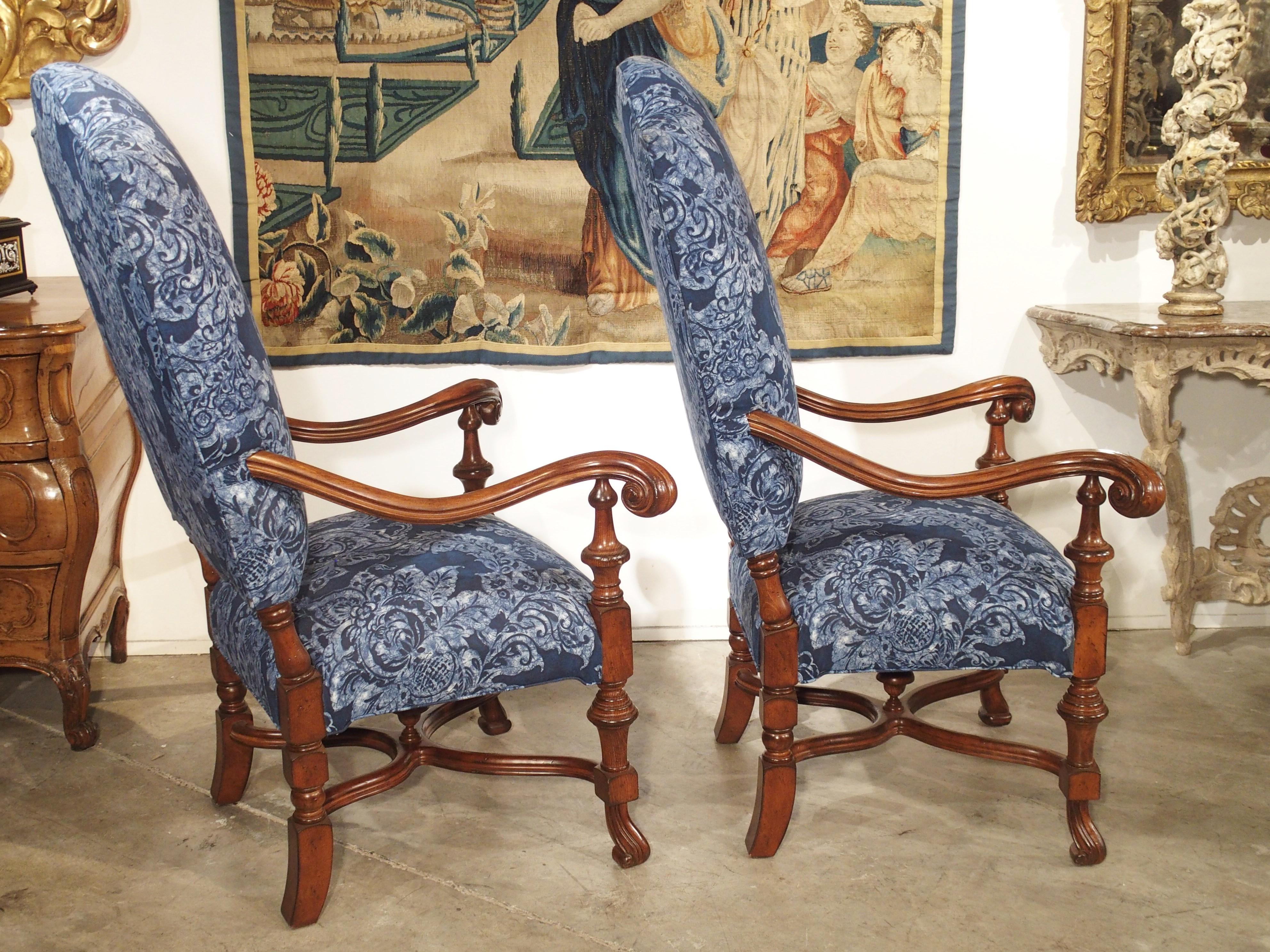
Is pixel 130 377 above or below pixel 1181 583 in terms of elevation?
above

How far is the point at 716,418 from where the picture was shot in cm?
206

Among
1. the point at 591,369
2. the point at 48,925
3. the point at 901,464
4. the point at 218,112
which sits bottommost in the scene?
the point at 48,925

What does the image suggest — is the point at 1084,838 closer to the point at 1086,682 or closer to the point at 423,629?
the point at 1086,682

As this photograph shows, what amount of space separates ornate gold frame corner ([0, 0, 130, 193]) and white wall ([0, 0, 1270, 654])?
44 mm

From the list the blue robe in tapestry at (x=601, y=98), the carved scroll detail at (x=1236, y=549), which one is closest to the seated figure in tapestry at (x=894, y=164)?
the blue robe in tapestry at (x=601, y=98)

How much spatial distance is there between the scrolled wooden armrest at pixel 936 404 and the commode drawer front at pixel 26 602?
1.80 meters

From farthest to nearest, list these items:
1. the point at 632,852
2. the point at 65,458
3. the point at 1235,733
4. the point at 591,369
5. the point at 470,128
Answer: the point at 591,369 < the point at 470,128 < the point at 1235,733 < the point at 65,458 < the point at 632,852

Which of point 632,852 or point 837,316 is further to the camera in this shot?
point 837,316

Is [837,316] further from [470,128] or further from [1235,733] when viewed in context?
[1235,733]

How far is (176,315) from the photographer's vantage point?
5.79 ft

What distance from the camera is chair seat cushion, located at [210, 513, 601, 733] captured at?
6.51 feet

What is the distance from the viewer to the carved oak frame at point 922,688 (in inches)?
80.7

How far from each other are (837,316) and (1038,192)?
67cm

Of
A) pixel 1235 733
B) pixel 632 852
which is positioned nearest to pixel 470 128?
pixel 632 852
